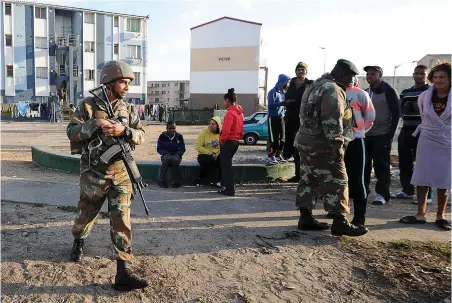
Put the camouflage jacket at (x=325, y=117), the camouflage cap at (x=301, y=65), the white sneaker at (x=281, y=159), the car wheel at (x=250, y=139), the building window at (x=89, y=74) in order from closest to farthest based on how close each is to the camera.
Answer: the camouflage jacket at (x=325, y=117) < the camouflage cap at (x=301, y=65) < the white sneaker at (x=281, y=159) < the car wheel at (x=250, y=139) < the building window at (x=89, y=74)

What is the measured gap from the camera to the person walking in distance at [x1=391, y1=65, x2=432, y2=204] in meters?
5.81

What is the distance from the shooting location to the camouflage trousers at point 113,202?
299 cm

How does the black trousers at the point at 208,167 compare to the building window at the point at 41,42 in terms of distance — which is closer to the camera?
the black trousers at the point at 208,167

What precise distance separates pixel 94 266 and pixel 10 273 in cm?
67

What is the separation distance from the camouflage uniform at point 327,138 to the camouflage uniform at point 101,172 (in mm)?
1836

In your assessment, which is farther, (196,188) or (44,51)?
(44,51)

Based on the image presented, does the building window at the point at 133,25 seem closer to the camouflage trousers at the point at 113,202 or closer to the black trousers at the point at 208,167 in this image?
the black trousers at the point at 208,167

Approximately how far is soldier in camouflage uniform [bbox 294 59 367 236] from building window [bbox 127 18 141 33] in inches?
1834

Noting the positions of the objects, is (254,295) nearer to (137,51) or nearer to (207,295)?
(207,295)

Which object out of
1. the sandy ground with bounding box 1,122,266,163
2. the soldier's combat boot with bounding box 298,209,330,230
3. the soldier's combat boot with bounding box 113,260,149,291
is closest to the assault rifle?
the soldier's combat boot with bounding box 113,260,149,291

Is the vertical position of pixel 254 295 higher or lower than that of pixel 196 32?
lower

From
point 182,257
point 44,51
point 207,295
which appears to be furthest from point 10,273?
point 44,51

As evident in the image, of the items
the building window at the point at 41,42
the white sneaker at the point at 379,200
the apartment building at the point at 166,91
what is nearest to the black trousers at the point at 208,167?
the white sneaker at the point at 379,200

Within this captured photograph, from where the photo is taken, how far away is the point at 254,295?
9.48 feet
